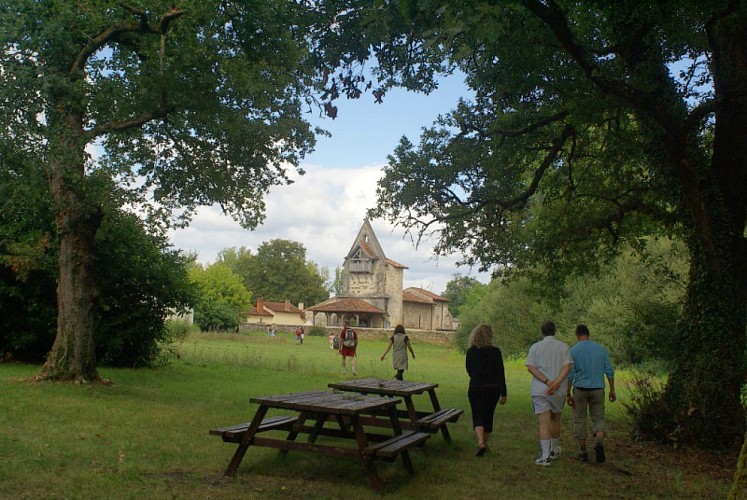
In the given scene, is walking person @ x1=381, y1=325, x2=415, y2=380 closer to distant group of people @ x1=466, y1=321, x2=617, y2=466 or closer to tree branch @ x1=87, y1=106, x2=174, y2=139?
tree branch @ x1=87, y1=106, x2=174, y2=139

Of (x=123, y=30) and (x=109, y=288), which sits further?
(x=109, y=288)

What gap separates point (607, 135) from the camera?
1309 centimetres

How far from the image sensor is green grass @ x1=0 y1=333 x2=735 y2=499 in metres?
6.49

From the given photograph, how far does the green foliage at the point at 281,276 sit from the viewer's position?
104 metres

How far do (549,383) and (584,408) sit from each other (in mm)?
1082

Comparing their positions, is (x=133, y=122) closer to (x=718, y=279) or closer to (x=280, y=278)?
(x=718, y=279)

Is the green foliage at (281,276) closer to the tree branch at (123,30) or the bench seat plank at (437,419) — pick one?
the tree branch at (123,30)

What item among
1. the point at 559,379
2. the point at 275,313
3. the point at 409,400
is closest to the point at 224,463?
the point at 409,400

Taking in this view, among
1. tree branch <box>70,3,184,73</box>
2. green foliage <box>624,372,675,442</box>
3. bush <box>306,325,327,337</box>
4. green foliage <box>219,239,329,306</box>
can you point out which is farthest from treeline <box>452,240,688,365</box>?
green foliage <box>219,239,329,306</box>

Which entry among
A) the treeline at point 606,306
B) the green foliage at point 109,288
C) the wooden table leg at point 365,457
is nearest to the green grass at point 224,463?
the wooden table leg at point 365,457

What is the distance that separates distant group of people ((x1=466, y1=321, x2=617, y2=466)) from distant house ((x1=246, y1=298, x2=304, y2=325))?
89306 millimetres

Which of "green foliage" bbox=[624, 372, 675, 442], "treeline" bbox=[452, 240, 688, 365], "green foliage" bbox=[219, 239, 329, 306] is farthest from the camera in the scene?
"green foliage" bbox=[219, 239, 329, 306]

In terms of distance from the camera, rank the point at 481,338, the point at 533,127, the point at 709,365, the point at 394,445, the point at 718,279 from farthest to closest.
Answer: the point at 533,127 < the point at 718,279 < the point at 709,365 < the point at 481,338 < the point at 394,445

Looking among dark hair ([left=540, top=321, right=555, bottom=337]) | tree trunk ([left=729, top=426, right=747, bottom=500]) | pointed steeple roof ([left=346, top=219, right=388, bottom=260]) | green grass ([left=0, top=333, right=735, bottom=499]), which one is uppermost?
pointed steeple roof ([left=346, top=219, right=388, bottom=260])
